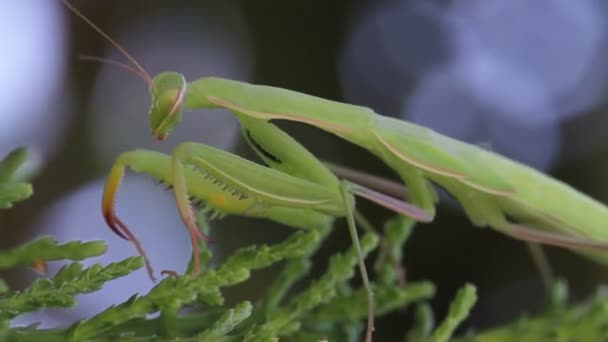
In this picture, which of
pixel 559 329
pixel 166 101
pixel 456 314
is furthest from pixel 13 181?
pixel 559 329

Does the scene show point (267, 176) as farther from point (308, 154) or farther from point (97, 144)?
point (97, 144)

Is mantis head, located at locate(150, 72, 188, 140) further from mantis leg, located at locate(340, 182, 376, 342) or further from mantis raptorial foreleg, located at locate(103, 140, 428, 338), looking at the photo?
mantis leg, located at locate(340, 182, 376, 342)

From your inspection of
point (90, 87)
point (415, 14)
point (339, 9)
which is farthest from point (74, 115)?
Answer: point (415, 14)

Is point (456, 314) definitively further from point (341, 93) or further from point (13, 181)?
point (341, 93)

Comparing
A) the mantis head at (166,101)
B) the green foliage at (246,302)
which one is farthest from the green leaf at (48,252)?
the mantis head at (166,101)

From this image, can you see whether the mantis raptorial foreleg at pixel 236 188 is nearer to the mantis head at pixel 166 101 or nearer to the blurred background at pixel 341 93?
the mantis head at pixel 166 101

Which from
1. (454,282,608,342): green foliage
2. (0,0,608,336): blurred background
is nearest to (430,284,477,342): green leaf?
(454,282,608,342): green foliage

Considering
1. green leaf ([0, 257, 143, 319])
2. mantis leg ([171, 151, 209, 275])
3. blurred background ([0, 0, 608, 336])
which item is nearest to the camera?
green leaf ([0, 257, 143, 319])
